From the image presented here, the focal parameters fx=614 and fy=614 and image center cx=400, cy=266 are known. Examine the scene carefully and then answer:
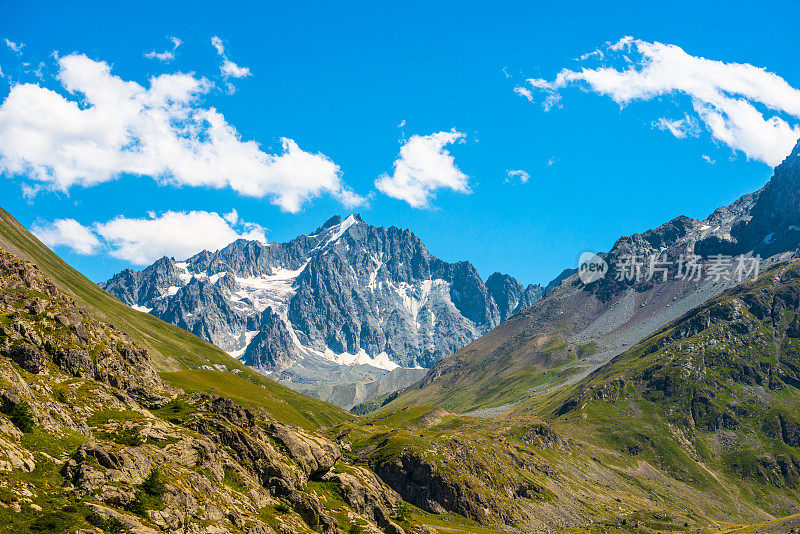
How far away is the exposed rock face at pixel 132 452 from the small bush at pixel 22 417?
157 mm

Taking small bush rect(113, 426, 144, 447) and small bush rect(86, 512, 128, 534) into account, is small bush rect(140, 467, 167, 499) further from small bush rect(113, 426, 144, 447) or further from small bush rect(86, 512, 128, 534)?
small bush rect(113, 426, 144, 447)

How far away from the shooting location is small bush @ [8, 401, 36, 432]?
68625mm

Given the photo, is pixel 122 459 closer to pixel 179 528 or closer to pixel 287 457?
pixel 179 528

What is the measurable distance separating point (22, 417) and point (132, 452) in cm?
1252

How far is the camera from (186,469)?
261 ft

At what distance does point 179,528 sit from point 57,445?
16.8 m

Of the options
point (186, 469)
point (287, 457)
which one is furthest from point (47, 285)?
point (186, 469)

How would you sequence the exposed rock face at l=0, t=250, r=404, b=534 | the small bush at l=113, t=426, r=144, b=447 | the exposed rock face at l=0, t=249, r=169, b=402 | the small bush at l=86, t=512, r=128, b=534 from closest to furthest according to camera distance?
the small bush at l=86, t=512, r=128, b=534 < the exposed rock face at l=0, t=250, r=404, b=534 < the small bush at l=113, t=426, r=144, b=447 < the exposed rock face at l=0, t=249, r=169, b=402

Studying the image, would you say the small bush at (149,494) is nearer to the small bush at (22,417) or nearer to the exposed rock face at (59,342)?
the small bush at (22,417)

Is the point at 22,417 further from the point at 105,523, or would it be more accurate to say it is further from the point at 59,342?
the point at 59,342

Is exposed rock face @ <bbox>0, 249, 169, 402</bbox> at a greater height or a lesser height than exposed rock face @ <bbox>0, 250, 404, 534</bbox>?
greater

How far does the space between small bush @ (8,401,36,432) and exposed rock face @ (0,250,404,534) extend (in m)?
0.16

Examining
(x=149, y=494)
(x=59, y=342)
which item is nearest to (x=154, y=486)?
(x=149, y=494)

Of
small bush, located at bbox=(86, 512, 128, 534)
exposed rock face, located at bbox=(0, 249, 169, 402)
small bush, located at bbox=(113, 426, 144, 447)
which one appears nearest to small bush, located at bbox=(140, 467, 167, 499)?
small bush, located at bbox=(86, 512, 128, 534)
